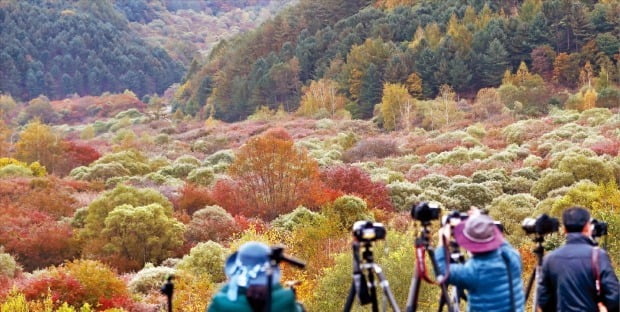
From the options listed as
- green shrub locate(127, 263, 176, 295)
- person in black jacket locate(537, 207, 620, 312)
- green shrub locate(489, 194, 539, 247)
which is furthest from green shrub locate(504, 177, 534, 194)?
person in black jacket locate(537, 207, 620, 312)

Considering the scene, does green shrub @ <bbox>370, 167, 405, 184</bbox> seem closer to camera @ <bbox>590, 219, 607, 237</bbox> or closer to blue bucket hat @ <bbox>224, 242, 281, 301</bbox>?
camera @ <bbox>590, 219, 607, 237</bbox>

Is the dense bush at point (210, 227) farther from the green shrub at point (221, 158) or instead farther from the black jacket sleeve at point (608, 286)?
the green shrub at point (221, 158)

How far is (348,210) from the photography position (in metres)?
21.7

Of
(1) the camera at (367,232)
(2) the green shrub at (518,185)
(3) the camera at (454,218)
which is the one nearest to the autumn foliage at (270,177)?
(2) the green shrub at (518,185)

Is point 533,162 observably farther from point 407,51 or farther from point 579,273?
point 407,51

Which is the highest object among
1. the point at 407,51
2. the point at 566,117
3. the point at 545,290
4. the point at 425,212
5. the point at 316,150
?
the point at 407,51

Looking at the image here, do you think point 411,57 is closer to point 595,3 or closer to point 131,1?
point 595,3

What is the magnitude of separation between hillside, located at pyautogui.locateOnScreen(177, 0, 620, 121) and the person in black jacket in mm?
51330

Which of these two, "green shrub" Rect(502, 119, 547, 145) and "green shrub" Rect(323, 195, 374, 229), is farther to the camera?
"green shrub" Rect(502, 119, 547, 145)

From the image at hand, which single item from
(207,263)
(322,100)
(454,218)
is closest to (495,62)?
(322,100)

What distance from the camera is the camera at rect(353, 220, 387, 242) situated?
13.2 feet

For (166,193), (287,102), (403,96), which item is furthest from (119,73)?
(166,193)

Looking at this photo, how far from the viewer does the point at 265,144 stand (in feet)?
83.0

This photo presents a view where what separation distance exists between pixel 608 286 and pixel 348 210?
1736 cm
